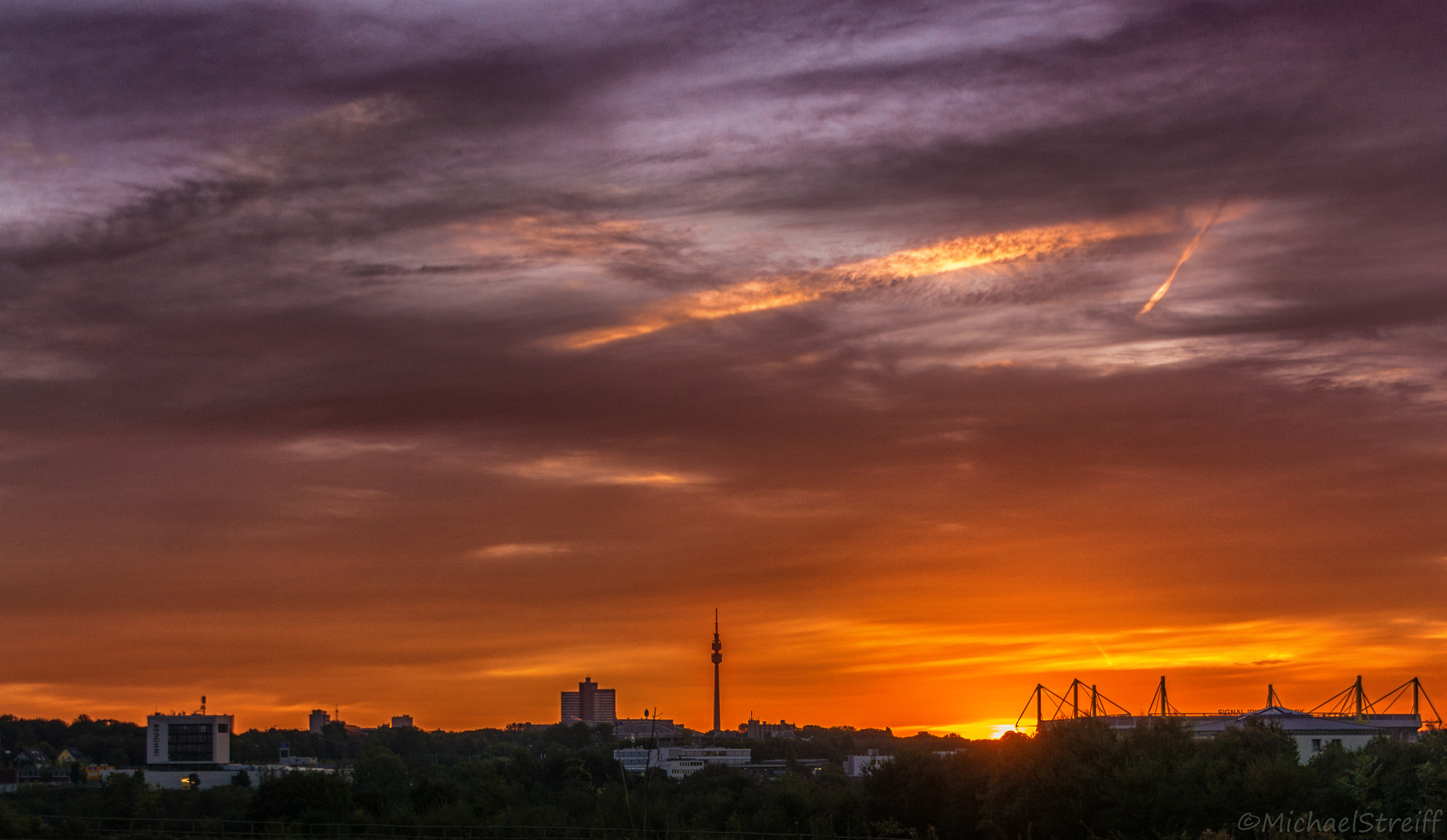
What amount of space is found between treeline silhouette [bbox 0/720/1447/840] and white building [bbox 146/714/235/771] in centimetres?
8483

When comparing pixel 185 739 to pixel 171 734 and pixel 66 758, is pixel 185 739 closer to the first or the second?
pixel 171 734

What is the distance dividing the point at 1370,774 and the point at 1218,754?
7.37 meters

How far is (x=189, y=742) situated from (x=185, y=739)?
82 centimetres

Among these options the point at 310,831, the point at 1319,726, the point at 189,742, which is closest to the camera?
the point at 310,831

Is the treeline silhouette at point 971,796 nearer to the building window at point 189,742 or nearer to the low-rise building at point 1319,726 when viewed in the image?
the low-rise building at point 1319,726

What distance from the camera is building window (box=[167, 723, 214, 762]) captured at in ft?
620

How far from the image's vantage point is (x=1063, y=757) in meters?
63.3

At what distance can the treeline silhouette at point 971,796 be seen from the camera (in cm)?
5462

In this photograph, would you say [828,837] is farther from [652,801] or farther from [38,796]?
[38,796]

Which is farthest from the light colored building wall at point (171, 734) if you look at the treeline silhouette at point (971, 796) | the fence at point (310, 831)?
the fence at point (310, 831)

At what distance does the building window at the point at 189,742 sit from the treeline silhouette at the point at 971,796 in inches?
3340

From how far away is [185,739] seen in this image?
189500mm

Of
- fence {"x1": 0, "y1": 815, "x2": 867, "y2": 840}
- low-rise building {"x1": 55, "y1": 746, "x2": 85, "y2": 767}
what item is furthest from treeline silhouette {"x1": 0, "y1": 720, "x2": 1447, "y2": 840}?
low-rise building {"x1": 55, "y1": 746, "x2": 85, "y2": 767}

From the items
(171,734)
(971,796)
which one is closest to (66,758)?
(171,734)
